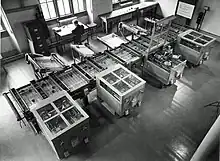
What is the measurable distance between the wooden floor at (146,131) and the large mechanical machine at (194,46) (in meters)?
1.07

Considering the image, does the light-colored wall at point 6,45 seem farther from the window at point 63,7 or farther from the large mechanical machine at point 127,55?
the large mechanical machine at point 127,55

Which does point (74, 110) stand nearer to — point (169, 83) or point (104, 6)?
point (169, 83)

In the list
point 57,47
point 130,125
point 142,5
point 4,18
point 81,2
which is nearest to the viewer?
point 130,125

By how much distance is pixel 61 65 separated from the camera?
513cm

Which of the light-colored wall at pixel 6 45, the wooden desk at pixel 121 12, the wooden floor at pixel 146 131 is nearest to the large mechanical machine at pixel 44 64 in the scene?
the wooden floor at pixel 146 131

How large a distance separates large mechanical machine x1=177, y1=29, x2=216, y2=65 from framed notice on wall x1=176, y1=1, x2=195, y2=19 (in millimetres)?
2084

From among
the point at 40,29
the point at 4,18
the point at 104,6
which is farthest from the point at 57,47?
the point at 104,6

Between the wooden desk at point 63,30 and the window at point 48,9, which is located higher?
the window at point 48,9

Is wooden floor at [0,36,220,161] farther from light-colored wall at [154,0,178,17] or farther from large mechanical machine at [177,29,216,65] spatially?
light-colored wall at [154,0,178,17]

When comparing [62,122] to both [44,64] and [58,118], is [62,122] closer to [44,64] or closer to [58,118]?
[58,118]

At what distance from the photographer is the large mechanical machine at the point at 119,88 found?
391 cm

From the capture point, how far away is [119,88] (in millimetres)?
4008

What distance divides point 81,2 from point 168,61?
16.9ft

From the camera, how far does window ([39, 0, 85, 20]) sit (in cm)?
708
